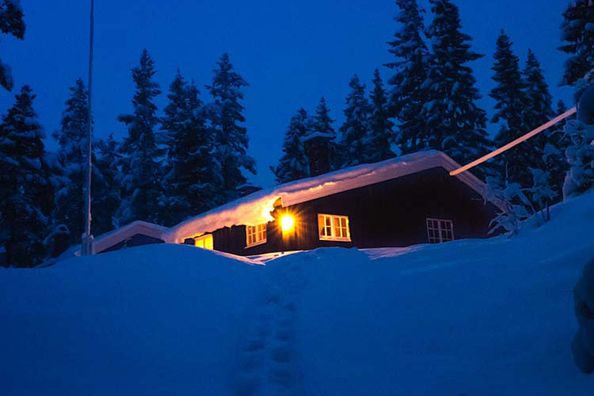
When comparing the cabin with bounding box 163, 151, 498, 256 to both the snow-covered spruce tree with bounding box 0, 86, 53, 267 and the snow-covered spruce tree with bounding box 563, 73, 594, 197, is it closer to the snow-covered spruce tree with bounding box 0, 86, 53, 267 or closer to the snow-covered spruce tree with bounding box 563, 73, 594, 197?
the snow-covered spruce tree with bounding box 563, 73, 594, 197

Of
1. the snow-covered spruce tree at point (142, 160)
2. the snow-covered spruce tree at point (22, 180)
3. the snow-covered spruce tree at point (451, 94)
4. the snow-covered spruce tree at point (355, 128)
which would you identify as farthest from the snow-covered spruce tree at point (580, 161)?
the snow-covered spruce tree at point (142, 160)

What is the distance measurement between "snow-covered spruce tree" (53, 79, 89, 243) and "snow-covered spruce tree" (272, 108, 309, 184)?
44.7 feet

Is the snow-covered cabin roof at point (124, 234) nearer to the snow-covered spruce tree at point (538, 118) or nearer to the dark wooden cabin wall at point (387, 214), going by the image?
the dark wooden cabin wall at point (387, 214)

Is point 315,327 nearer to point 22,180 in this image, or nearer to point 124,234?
point 22,180

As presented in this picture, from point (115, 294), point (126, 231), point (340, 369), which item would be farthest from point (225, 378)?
point (126, 231)

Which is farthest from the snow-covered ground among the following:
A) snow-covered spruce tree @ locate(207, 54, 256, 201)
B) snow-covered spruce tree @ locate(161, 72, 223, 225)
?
snow-covered spruce tree @ locate(207, 54, 256, 201)

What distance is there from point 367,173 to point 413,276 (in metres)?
8.84

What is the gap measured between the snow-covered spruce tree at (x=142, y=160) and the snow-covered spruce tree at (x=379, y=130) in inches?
594

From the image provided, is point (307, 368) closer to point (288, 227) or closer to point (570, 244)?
point (570, 244)

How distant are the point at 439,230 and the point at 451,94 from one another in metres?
12.9

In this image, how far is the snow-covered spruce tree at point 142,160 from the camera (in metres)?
33.7

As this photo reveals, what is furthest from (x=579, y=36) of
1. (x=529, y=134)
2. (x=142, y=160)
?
(x=142, y=160)

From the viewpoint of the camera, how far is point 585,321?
12.3ft

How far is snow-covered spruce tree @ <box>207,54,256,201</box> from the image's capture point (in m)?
34.3
